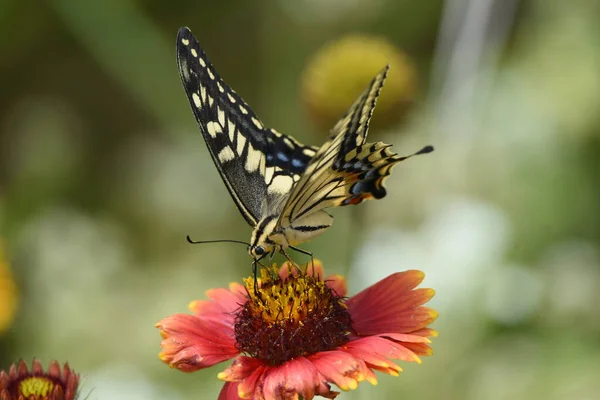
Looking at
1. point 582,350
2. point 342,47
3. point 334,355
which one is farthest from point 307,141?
point 334,355

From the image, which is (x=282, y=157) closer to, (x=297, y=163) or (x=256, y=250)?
(x=297, y=163)

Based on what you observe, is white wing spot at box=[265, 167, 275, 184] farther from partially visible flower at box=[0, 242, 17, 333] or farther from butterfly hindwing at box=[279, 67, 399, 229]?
partially visible flower at box=[0, 242, 17, 333]

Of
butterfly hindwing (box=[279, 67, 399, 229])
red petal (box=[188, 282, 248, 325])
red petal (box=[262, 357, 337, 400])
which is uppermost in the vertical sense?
butterfly hindwing (box=[279, 67, 399, 229])

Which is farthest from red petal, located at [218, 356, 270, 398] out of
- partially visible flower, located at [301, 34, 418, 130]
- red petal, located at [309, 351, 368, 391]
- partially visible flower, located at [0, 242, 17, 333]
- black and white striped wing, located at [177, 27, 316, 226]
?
partially visible flower, located at [0, 242, 17, 333]

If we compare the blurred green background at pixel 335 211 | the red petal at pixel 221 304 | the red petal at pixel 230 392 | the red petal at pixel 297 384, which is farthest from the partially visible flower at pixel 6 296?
the red petal at pixel 297 384

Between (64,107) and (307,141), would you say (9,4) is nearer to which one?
(64,107)

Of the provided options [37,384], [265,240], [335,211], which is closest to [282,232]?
[265,240]

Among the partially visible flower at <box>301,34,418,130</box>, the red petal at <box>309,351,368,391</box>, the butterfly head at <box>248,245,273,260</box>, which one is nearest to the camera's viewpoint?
the red petal at <box>309,351,368,391</box>
